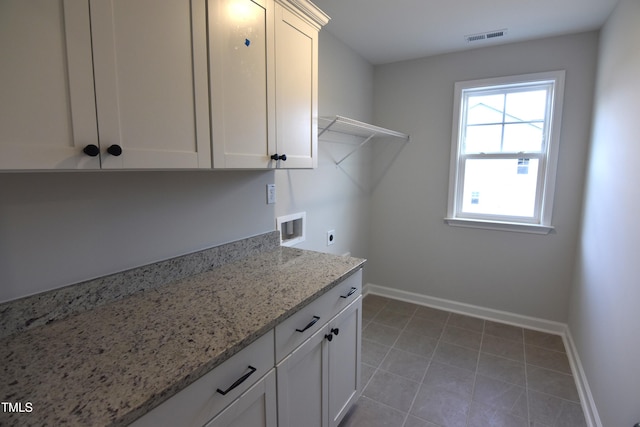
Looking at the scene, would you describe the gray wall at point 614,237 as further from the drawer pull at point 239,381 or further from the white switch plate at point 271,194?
the white switch plate at point 271,194

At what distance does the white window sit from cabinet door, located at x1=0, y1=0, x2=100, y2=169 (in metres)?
2.83

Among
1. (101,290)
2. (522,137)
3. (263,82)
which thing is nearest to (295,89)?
(263,82)

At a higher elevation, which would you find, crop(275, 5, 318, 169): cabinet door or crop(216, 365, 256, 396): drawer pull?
crop(275, 5, 318, 169): cabinet door

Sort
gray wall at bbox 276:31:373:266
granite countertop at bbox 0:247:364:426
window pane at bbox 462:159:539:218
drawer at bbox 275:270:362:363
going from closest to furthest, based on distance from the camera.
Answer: granite countertop at bbox 0:247:364:426 < drawer at bbox 275:270:362:363 < gray wall at bbox 276:31:373:266 < window pane at bbox 462:159:539:218

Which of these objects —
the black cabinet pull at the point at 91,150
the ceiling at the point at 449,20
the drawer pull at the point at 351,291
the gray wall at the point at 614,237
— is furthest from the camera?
the ceiling at the point at 449,20

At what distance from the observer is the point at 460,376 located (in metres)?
2.20

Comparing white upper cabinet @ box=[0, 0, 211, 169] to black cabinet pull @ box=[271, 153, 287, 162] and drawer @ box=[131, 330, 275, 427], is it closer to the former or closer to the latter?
black cabinet pull @ box=[271, 153, 287, 162]

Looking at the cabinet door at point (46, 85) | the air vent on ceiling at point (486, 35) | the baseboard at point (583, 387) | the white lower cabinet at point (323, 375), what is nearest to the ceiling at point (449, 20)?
the air vent on ceiling at point (486, 35)

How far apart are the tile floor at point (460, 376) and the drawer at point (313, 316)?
2.58ft

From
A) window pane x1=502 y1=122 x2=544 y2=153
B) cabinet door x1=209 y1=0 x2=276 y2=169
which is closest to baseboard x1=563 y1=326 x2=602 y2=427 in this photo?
window pane x1=502 y1=122 x2=544 y2=153

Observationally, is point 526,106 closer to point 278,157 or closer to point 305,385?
point 278,157

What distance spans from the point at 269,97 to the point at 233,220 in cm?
66

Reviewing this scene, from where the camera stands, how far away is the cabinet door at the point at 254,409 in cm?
95

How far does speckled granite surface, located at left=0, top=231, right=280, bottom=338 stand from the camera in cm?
98
